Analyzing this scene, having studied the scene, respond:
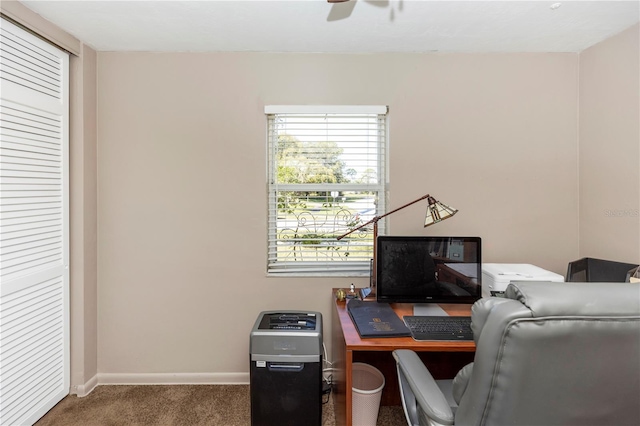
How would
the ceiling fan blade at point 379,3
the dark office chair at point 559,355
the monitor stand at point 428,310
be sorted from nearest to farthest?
the dark office chair at point 559,355, the ceiling fan blade at point 379,3, the monitor stand at point 428,310

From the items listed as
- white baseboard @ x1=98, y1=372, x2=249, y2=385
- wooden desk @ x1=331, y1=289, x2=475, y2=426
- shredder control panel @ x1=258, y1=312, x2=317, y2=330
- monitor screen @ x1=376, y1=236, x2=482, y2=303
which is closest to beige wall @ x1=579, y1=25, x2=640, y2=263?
monitor screen @ x1=376, y1=236, x2=482, y2=303

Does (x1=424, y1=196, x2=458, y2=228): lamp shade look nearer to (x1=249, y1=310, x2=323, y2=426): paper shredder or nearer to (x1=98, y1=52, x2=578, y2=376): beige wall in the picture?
(x1=98, y1=52, x2=578, y2=376): beige wall

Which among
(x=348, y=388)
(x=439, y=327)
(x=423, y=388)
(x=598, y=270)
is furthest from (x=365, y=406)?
(x=598, y=270)

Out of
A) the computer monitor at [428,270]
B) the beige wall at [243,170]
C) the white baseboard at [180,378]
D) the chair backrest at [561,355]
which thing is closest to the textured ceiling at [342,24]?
the beige wall at [243,170]

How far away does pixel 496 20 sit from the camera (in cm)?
179

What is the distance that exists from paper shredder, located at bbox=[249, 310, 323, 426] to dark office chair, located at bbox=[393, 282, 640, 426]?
967 millimetres

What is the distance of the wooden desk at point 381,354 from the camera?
1442 millimetres

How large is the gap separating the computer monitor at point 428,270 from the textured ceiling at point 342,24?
1311 mm

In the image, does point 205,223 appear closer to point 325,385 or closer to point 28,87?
point 28,87

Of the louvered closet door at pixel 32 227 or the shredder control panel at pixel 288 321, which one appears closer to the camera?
the louvered closet door at pixel 32 227

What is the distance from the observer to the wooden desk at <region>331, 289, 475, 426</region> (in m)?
1.44

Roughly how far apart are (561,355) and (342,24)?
1.93 m

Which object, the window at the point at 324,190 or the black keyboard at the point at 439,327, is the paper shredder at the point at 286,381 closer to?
the black keyboard at the point at 439,327

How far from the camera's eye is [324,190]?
2.31 metres
